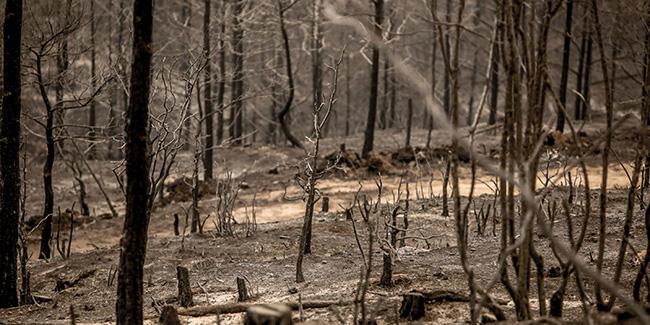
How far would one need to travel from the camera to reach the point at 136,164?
4.69 metres

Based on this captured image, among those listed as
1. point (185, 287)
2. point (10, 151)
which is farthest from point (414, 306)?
point (10, 151)

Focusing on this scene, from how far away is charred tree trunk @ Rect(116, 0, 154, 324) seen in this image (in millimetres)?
4660

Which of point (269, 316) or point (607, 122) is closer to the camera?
point (269, 316)

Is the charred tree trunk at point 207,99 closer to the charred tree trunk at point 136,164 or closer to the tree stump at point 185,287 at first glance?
the tree stump at point 185,287

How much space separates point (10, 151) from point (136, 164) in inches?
151

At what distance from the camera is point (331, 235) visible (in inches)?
397

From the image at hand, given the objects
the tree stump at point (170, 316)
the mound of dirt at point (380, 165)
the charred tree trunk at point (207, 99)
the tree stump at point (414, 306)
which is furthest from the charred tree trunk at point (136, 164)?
the mound of dirt at point (380, 165)

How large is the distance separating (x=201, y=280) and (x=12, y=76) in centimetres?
339

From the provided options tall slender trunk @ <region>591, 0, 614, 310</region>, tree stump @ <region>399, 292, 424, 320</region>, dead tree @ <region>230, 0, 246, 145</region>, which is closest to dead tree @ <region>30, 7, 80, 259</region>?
dead tree @ <region>230, 0, 246, 145</region>

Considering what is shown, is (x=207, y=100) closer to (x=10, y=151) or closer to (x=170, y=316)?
(x=10, y=151)

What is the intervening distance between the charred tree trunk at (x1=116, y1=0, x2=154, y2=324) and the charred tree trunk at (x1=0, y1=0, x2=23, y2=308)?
361 centimetres

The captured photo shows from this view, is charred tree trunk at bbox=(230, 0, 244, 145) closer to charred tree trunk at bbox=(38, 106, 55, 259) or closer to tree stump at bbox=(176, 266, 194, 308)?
charred tree trunk at bbox=(38, 106, 55, 259)

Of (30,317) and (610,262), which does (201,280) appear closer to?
(30,317)

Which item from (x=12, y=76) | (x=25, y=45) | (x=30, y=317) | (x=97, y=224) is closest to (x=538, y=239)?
(x=30, y=317)
